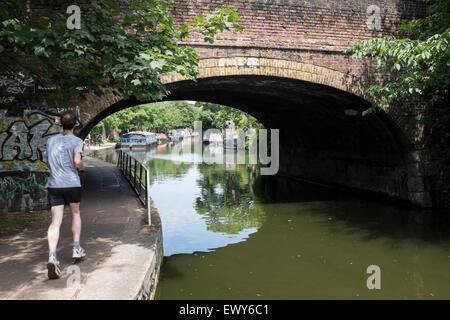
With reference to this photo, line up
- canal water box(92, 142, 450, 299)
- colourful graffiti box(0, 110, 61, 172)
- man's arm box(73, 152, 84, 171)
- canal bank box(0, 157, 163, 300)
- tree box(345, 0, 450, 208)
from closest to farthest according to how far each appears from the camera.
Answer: canal bank box(0, 157, 163, 300), man's arm box(73, 152, 84, 171), canal water box(92, 142, 450, 299), tree box(345, 0, 450, 208), colourful graffiti box(0, 110, 61, 172)

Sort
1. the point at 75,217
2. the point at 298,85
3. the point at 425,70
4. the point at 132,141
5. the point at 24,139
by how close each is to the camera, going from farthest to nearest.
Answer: the point at 132,141, the point at 298,85, the point at 425,70, the point at 24,139, the point at 75,217

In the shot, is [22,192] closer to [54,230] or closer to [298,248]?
[54,230]

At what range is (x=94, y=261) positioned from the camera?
14.9ft

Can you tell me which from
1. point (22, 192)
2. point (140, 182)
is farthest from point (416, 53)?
point (22, 192)

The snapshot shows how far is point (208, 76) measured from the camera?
Answer: 8.35 meters

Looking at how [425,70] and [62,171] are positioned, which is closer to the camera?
[62,171]

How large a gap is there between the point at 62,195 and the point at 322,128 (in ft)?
39.0

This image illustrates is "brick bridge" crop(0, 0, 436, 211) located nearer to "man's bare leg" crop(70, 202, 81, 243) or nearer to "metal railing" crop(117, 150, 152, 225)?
"metal railing" crop(117, 150, 152, 225)

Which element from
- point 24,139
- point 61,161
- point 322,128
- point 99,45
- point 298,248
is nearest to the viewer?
point 61,161

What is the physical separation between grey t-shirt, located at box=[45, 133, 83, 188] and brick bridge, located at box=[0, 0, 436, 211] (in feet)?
12.6

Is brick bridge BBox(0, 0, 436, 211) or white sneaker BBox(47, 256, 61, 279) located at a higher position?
brick bridge BBox(0, 0, 436, 211)

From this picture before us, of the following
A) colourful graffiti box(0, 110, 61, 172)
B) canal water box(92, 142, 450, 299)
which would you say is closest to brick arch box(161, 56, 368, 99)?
colourful graffiti box(0, 110, 61, 172)

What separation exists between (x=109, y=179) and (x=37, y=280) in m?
9.38

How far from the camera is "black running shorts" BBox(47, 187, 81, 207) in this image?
4.07 meters
